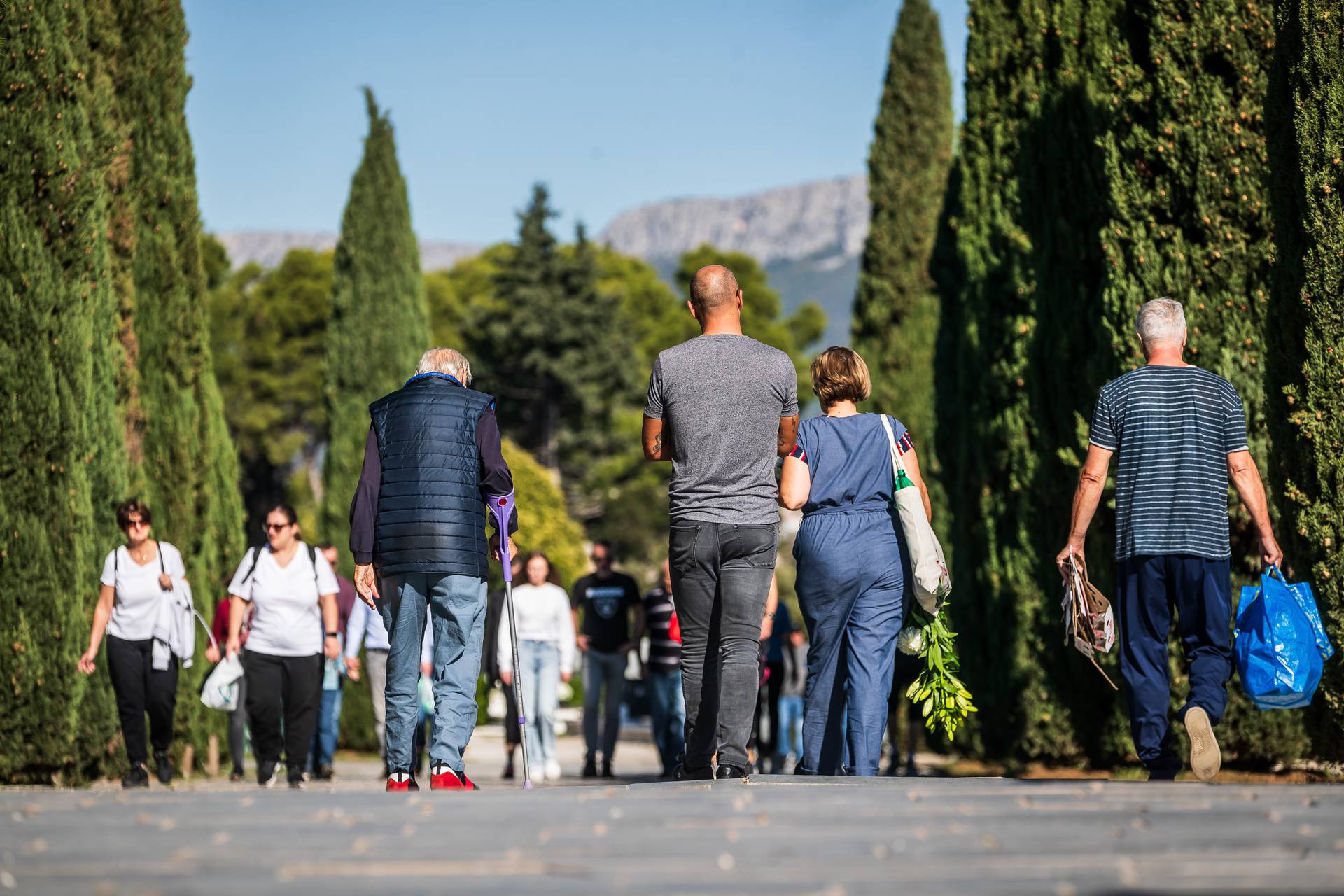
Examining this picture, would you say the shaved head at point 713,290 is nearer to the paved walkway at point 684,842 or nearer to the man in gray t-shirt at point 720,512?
the man in gray t-shirt at point 720,512

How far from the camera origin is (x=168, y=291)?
13.5 metres

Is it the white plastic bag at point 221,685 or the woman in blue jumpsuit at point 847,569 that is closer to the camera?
the woman in blue jumpsuit at point 847,569

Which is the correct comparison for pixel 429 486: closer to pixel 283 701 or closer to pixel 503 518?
pixel 503 518

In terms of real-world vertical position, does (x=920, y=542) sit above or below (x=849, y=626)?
above

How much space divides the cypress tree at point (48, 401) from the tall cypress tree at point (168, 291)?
2611 millimetres

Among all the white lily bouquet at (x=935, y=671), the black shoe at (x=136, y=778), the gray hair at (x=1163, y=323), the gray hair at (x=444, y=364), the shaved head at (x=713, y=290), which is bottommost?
the black shoe at (x=136, y=778)

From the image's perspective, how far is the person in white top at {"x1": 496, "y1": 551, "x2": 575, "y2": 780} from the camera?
42.1ft

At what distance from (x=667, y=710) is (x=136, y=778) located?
4886 mm

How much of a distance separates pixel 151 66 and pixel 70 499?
5.29 metres

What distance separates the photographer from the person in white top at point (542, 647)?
12844 millimetres

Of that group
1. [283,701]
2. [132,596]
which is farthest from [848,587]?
[132,596]

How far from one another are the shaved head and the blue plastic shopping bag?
2.43 m

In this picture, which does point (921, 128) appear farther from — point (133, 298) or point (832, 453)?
point (832, 453)

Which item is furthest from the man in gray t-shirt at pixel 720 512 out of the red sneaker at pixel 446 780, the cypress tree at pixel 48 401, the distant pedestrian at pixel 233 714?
the distant pedestrian at pixel 233 714
